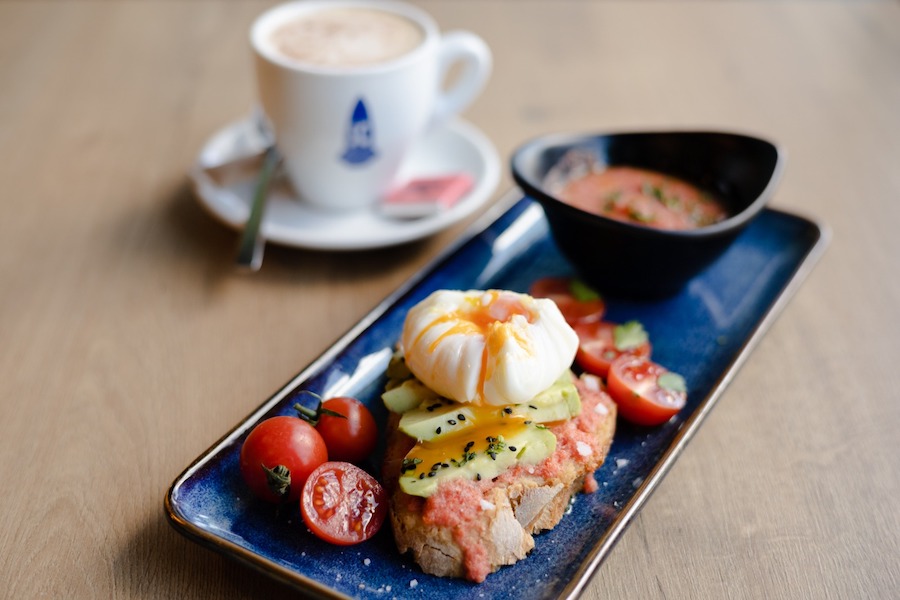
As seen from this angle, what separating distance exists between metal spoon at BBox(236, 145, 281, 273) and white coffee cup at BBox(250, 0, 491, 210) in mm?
76

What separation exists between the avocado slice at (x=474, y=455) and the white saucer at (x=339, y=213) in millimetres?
982

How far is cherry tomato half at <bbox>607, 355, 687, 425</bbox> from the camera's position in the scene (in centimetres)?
199

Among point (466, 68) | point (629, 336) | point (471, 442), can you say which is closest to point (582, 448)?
point (471, 442)

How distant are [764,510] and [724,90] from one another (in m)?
2.47

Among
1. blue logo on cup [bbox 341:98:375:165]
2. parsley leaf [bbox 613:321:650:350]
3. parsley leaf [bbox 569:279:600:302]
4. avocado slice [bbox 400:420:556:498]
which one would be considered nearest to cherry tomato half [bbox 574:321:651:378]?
parsley leaf [bbox 613:321:650:350]

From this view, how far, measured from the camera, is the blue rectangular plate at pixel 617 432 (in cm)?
161

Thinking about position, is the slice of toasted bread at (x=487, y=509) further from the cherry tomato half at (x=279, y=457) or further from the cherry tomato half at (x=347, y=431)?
the cherry tomato half at (x=279, y=457)

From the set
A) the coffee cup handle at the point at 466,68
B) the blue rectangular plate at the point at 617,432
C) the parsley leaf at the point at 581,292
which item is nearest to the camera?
the blue rectangular plate at the point at 617,432

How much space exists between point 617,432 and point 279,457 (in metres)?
0.81

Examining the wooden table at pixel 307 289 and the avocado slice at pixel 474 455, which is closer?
the avocado slice at pixel 474 455

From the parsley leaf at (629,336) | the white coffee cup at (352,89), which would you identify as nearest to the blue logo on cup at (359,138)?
the white coffee cup at (352,89)

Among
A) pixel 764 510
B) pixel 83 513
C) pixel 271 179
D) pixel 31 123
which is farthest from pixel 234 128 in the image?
pixel 764 510

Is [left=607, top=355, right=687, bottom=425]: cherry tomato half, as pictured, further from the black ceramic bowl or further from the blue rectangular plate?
the black ceramic bowl

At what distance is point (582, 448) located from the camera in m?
1.83
